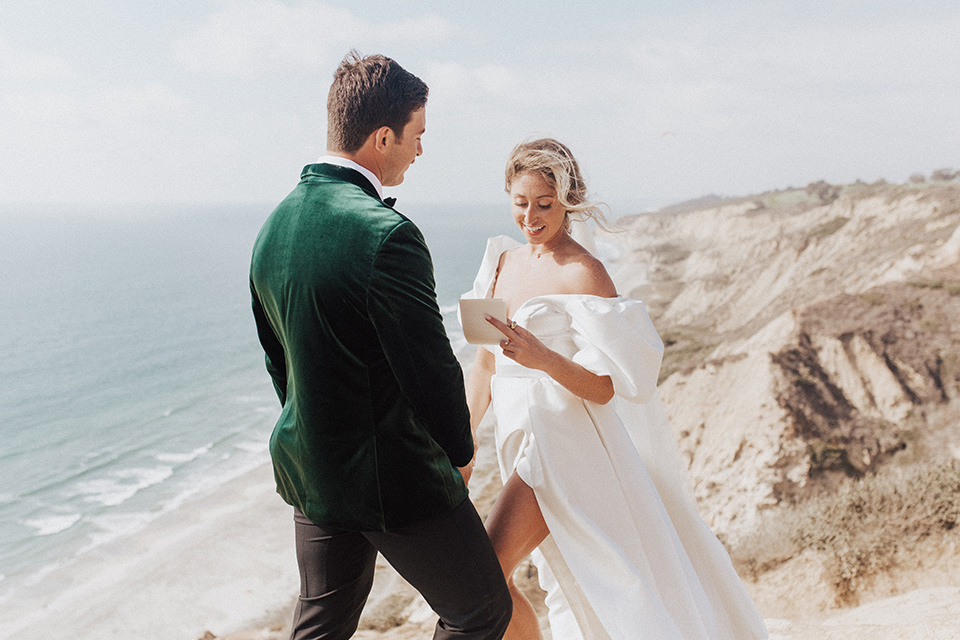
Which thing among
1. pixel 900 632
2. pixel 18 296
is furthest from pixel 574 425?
pixel 18 296

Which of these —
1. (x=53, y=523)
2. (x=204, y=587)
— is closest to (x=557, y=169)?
(x=204, y=587)

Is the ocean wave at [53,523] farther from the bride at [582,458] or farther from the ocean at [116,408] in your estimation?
the bride at [582,458]

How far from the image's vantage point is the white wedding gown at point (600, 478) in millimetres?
2521

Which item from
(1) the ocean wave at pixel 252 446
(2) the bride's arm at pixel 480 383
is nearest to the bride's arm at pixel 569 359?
(2) the bride's arm at pixel 480 383

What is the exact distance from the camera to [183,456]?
1709cm

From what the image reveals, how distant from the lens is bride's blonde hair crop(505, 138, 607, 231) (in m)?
2.66

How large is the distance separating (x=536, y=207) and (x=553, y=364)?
2.33 feet

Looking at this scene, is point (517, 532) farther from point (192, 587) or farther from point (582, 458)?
point (192, 587)

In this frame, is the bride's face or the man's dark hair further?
the bride's face

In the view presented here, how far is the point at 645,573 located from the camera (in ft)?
8.54

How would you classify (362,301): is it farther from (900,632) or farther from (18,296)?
(18,296)

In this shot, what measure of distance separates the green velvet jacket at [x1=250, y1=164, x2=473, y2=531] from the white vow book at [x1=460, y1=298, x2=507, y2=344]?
541mm

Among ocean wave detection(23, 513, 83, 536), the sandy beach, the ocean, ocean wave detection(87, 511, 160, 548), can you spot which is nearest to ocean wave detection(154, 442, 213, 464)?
the ocean

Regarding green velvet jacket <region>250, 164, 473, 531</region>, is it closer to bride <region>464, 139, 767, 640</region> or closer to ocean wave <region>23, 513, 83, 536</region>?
bride <region>464, 139, 767, 640</region>
